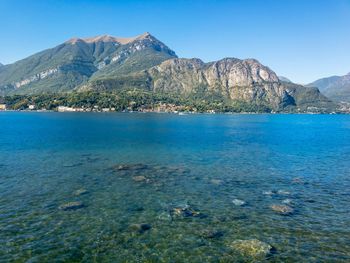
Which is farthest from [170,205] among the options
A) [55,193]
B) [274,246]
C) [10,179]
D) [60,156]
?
[60,156]

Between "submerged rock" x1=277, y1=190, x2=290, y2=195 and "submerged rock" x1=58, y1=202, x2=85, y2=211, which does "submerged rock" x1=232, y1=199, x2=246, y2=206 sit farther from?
"submerged rock" x1=58, y1=202, x2=85, y2=211

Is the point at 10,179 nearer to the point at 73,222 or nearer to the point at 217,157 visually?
the point at 73,222

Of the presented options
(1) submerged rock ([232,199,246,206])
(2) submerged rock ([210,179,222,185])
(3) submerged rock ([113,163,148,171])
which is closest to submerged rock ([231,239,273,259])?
(1) submerged rock ([232,199,246,206])

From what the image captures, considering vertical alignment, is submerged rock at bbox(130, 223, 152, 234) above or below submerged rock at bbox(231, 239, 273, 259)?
above

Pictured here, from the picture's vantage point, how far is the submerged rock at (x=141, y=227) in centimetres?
3194

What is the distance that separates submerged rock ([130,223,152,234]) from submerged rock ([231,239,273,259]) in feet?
31.8

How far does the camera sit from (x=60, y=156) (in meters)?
77.2

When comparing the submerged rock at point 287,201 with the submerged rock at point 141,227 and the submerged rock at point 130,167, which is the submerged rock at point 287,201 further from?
the submerged rock at point 130,167

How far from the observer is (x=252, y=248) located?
28312 mm

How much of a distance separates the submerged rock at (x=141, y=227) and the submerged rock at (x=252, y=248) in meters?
9.68

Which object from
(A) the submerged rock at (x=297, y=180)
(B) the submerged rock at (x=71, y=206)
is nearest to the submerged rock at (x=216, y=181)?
(A) the submerged rock at (x=297, y=180)

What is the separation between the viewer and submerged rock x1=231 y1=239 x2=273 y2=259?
89.8ft

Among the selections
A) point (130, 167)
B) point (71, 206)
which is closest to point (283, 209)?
point (71, 206)

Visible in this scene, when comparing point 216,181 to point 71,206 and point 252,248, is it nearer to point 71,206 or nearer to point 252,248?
point 252,248
